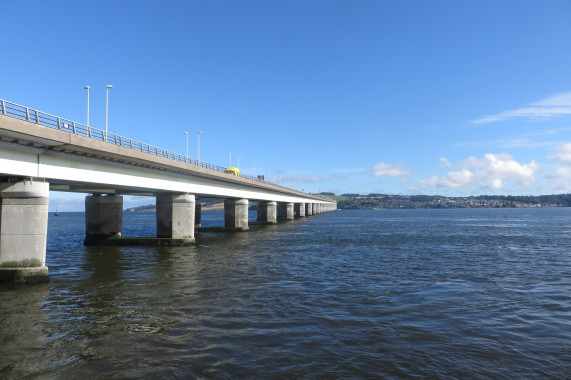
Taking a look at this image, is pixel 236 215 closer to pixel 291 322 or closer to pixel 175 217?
pixel 175 217

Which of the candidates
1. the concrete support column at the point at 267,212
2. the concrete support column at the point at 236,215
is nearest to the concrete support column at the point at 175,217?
the concrete support column at the point at 236,215

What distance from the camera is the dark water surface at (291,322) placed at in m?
10.6

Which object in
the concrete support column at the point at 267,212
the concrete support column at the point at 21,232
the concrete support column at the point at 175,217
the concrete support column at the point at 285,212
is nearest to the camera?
the concrete support column at the point at 21,232

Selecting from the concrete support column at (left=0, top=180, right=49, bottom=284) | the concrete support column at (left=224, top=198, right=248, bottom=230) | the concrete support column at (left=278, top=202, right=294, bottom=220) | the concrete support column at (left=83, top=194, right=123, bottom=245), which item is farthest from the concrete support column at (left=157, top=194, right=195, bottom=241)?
the concrete support column at (left=278, top=202, right=294, bottom=220)

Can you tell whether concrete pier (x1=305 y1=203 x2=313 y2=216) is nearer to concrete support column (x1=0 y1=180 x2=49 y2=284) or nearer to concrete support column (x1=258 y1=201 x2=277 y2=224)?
concrete support column (x1=258 y1=201 x2=277 y2=224)

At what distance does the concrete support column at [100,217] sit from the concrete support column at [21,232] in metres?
24.9

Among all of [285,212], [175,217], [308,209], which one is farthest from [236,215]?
[308,209]

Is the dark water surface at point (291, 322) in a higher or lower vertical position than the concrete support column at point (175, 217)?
lower

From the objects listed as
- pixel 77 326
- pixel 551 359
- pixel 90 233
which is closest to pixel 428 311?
pixel 551 359

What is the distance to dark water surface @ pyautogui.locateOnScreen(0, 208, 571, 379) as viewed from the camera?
1059 centimetres

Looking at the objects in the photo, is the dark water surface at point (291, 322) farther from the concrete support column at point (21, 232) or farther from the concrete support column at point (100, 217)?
the concrete support column at point (100, 217)

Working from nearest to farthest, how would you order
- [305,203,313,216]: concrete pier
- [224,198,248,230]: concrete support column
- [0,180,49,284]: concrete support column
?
[0,180,49,284]: concrete support column → [224,198,248,230]: concrete support column → [305,203,313,216]: concrete pier

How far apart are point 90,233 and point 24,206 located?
26693 millimetres

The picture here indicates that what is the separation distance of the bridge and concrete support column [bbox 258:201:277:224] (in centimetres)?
4207
